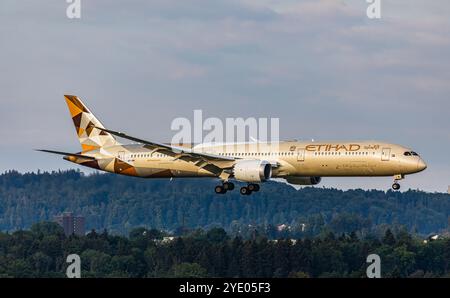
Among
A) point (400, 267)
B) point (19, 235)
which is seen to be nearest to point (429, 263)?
point (400, 267)

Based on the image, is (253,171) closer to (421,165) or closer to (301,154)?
→ (301,154)

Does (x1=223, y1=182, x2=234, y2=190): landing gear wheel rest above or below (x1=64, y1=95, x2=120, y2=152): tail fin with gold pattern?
below

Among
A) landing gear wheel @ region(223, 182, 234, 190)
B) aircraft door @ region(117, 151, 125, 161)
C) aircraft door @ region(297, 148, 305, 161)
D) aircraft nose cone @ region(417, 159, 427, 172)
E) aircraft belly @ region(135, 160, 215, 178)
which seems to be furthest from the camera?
aircraft door @ region(117, 151, 125, 161)

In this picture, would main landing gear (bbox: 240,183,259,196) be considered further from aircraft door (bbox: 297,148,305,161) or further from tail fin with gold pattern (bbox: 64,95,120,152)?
tail fin with gold pattern (bbox: 64,95,120,152)

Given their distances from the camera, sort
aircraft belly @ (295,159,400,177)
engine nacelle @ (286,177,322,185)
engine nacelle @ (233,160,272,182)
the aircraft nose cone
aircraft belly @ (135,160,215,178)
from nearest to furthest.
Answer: aircraft belly @ (295,159,400,177), the aircraft nose cone, engine nacelle @ (233,160,272,182), engine nacelle @ (286,177,322,185), aircraft belly @ (135,160,215,178)

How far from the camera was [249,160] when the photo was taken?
100312 mm

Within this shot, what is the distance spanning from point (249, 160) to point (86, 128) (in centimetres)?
2056

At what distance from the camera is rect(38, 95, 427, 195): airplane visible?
97.1m

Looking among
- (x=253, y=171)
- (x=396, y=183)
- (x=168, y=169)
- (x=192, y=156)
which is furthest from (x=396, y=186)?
(x=168, y=169)

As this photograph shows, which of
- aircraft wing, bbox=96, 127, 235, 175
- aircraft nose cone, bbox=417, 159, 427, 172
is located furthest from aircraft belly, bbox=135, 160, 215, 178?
aircraft nose cone, bbox=417, 159, 427, 172

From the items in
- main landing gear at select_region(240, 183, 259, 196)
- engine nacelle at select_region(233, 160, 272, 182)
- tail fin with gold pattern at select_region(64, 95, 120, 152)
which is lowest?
main landing gear at select_region(240, 183, 259, 196)

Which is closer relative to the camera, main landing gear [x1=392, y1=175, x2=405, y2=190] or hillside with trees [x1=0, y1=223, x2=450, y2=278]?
main landing gear [x1=392, y1=175, x2=405, y2=190]
